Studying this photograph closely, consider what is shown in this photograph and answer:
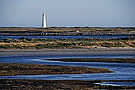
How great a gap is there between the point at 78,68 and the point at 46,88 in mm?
10007

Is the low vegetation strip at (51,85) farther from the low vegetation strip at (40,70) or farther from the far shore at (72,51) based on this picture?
the far shore at (72,51)

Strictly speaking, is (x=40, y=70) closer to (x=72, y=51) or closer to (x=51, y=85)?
(x=51, y=85)

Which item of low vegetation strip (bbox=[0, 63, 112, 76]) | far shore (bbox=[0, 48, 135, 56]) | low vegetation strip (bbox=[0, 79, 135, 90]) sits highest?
low vegetation strip (bbox=[0, 79, 135, 90])

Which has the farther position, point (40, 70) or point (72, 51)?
point (72, 51)

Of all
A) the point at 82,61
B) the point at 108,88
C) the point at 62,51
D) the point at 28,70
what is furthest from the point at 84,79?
the point at 62,51

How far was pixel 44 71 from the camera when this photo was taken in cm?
3145

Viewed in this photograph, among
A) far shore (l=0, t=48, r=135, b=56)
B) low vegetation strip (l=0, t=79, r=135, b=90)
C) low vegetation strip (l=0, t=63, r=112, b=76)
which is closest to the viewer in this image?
low vegetation strip (l=0, t=79, r=135, b=90)

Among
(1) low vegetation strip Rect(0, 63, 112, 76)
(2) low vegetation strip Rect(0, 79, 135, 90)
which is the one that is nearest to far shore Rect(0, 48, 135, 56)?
(1) low vegetation strip Rect(0, 63, 112, 76)

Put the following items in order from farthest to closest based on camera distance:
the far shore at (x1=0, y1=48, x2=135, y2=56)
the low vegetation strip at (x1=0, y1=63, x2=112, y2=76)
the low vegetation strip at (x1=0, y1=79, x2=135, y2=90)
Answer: the far shore at (x1=0, y1=48, x2=135, y2=56) → the low vegetation strip at (x1=0, y1=63, x2=112, y2=76) → the low vegetation strip at (x1=0, y1=79, x2=135, y2=90)

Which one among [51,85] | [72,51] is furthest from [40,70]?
[72,51]

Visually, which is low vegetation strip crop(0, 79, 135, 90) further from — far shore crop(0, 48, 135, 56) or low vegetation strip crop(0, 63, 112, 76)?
far shore crop(0, 48, 135, 56)

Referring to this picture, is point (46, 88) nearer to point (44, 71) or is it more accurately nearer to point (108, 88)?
point (108, 88)

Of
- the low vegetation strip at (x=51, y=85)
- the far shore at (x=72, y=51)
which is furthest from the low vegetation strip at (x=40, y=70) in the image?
the far shore at (x=72, y=51)

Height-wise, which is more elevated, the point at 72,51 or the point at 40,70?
the point at 40,70
